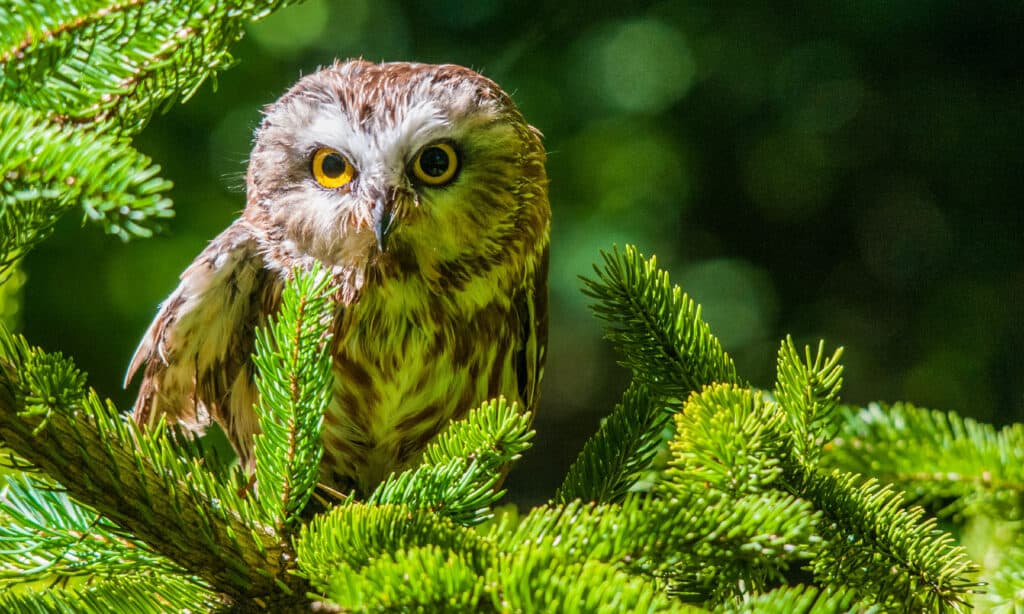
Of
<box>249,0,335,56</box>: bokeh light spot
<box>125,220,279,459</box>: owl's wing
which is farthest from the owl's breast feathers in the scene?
<box>249,0,335,56</box>: bokeh light spot

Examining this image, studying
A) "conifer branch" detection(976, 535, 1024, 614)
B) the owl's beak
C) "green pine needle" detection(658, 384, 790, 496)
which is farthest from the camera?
the owl's beak

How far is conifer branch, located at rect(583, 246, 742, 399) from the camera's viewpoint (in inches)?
58.1

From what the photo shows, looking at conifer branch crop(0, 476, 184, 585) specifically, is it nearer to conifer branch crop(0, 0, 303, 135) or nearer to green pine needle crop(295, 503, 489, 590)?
green pine needle crop(295, 503, 489, 590)

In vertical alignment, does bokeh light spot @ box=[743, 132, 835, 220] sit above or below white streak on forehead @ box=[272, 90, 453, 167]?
above

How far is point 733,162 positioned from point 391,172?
95.4 inches

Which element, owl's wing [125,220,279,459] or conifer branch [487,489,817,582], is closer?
conifer branch [487,489,817,582]

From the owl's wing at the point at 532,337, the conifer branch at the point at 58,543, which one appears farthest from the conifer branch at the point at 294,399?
the owl's wing at the point at 532,337

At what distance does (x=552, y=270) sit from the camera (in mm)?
3885

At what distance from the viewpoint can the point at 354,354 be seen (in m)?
2.21

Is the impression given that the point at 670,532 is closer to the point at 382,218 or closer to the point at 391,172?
the point at 382,218

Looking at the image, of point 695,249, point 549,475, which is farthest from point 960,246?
point 549,475

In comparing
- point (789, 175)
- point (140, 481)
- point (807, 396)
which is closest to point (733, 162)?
point (789, 175)

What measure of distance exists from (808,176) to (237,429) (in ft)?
9.54

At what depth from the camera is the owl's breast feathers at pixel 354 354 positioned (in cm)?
217
